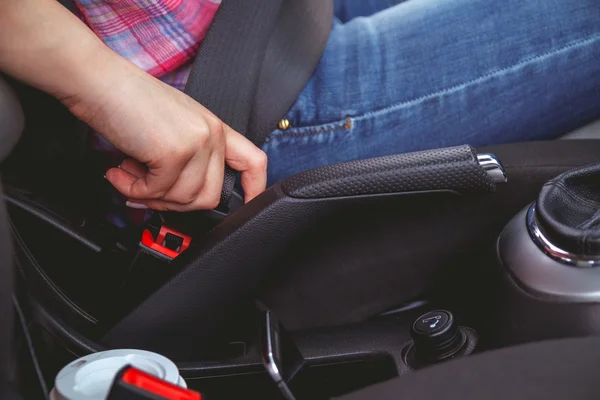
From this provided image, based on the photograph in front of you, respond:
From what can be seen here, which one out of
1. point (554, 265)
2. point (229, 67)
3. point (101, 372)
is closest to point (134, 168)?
point (229, 67)

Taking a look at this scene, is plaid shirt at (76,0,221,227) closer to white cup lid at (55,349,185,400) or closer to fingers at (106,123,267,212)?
fingers at (106,123,267,212)

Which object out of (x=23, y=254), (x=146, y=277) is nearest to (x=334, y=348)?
(x=146, y=277)

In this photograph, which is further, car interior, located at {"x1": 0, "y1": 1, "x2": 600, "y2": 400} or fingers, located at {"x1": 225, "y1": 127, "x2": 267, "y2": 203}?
fingers, located at {"x1": 225, "y1": 127, "x2": 267, "y2": 203}

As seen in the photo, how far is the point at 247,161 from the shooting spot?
79 centimetres

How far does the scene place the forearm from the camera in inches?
26.2

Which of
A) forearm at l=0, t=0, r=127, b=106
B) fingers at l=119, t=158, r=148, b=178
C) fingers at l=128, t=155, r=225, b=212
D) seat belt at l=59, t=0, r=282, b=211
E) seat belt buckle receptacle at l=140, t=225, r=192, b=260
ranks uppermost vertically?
forearm at l=0, t=0, r=127, b=106

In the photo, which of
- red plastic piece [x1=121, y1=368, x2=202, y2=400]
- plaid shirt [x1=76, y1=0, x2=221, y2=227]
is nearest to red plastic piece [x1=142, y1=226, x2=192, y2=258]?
plaid shirt [x1=76, y1=0, x2=221, y2=227]

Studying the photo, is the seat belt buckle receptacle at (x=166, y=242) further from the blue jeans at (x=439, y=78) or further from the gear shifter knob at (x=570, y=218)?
the gear shifter knob at (x=570, y=218)

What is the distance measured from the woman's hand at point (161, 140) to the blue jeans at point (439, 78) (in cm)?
11

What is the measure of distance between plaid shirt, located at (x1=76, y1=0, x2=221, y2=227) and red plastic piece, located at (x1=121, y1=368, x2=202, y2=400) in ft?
1.41

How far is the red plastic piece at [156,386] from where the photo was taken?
1.51 ft

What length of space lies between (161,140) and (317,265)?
0.22 metres

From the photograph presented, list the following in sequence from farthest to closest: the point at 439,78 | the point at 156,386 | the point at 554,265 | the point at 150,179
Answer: the point at 439,78 < the point at 150,179 < the point at 554,265 < the point at 156,386

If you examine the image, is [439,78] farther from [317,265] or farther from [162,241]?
[162,241]
